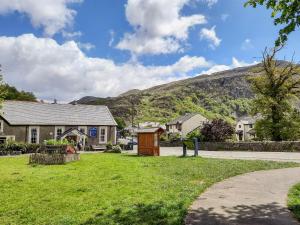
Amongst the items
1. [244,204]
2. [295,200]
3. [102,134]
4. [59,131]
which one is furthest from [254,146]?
[244,204]

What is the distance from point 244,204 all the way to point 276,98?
3617 centimetres

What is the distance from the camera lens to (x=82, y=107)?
2180 inches

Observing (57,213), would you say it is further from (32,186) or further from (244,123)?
(244,123)

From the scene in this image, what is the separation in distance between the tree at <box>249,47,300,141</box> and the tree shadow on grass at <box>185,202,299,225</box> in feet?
114

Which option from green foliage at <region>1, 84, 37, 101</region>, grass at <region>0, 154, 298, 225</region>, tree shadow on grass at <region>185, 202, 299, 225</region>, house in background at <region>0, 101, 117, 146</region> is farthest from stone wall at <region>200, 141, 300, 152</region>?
green foliage at <region>1, 84, 37, 101</region>

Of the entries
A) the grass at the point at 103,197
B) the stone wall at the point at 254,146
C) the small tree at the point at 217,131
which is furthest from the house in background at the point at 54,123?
the grass at the point at 103,197

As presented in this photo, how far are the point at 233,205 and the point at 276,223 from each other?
5.95 ft

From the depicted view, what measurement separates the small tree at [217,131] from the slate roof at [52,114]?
1739 centimetres

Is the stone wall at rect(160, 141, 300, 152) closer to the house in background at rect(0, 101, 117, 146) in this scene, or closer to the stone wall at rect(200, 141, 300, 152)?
the stone wall at rect(200, 141, 300, 152)

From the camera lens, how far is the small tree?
143 feet

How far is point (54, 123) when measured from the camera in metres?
49.4

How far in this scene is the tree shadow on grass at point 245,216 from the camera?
7602mm

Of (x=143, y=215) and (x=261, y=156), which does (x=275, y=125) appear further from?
(x=143, y=215)

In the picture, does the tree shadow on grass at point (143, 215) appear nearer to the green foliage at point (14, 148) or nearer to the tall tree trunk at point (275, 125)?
the green foliage at point (14, 148)
